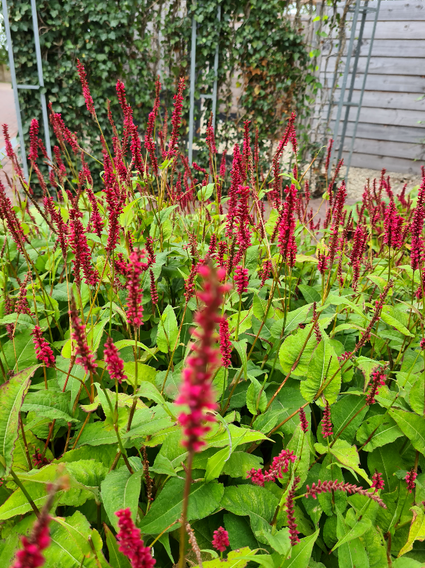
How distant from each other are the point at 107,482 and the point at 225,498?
367mm

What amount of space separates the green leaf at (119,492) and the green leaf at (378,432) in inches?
32.3

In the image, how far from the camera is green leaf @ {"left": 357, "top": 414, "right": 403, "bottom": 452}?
1.33 meters

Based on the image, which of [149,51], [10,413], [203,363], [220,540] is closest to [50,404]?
[10,413]

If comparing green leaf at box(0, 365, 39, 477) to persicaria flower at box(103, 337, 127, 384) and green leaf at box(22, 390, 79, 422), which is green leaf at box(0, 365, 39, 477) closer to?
green leaf at box(22, 390, 79, 422)

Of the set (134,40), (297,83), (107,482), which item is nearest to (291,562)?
(107,482)

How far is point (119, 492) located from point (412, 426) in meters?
0.99

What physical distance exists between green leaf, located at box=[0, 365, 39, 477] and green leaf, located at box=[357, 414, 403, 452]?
3.68 feet

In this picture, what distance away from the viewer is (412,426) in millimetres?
1301

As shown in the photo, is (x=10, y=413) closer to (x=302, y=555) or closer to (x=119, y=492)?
(x=119, y=492)

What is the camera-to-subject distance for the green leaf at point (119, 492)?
3.02 feet

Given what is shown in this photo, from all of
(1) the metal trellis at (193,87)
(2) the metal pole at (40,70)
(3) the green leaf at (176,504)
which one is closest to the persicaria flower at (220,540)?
(3) the green leaf at (176,504)

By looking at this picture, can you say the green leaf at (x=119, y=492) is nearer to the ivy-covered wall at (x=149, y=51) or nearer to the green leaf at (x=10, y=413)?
the green leaf at (x=10, y=413)

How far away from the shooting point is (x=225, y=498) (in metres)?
1.14

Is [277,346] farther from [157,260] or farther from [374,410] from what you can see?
[157,260]
